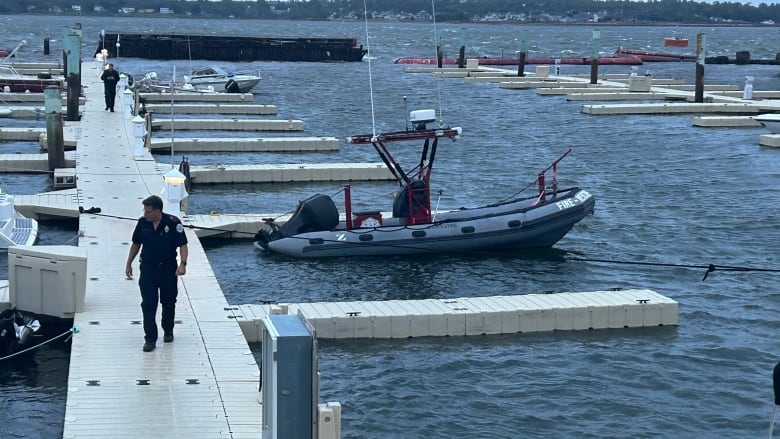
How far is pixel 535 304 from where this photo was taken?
1677 cm

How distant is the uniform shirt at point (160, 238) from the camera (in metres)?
12.2

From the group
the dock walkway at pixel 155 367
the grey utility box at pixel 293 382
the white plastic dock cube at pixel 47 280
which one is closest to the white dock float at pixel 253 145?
the dock walkway at pixel 155 367

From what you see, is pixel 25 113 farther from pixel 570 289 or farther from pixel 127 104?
pixel 570 289

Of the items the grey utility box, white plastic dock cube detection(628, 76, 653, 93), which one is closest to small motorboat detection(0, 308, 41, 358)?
the grey utility box

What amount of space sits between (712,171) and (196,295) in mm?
20511

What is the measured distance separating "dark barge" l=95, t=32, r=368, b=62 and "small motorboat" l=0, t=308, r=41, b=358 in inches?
2627

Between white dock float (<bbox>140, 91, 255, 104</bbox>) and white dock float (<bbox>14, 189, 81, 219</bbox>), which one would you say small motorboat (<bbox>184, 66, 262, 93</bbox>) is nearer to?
white dock float (<bbox>140, 91, 255, 104</bbox>)

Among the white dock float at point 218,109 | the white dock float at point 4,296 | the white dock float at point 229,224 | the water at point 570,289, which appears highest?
the white dock float at point 218,109

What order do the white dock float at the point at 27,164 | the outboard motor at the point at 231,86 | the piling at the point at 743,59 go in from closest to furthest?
the white dock float at the point at 27,164, the outboard motor at the point at 231,86, the piling at the point at 743,59

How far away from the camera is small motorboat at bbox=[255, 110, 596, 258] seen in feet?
68.3

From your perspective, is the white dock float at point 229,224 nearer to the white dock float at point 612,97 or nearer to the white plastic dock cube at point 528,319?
the white plastic dock cube at point 528,319

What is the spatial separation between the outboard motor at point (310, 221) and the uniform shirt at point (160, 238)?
8660 millimetres

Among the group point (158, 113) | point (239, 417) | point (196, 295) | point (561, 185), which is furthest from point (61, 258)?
point (158, 113)

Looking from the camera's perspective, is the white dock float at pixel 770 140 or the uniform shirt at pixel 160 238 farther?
the white dock float at pixel 770 140
